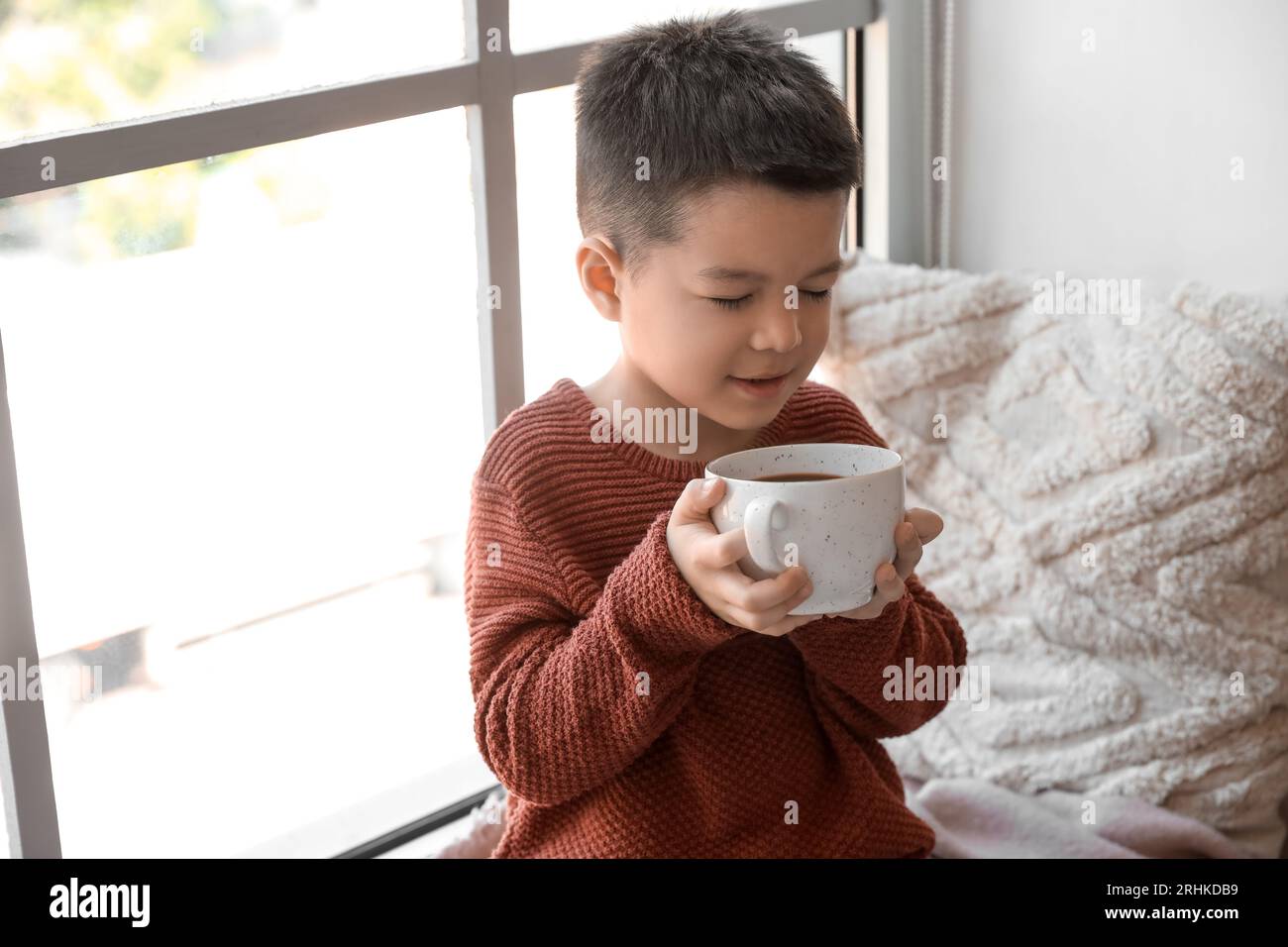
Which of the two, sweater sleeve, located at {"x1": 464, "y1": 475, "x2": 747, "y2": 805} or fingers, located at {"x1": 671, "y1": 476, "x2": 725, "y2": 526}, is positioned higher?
fingers, located at {"x1": 671, "y1": 476, "x2": 725, "y2": 526}

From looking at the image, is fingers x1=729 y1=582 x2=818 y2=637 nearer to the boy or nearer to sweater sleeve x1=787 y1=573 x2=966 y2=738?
the boy

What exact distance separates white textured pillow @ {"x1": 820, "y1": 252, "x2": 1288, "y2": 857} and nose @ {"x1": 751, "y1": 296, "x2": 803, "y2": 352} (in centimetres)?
68

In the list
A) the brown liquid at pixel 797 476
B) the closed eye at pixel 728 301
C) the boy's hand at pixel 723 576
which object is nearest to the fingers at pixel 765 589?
the boy's hand at pixel 723 576

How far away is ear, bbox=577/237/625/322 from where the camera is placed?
1.13m

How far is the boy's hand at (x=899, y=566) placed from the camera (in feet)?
3.09

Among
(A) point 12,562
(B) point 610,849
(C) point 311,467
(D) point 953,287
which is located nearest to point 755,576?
(B) point 610,849

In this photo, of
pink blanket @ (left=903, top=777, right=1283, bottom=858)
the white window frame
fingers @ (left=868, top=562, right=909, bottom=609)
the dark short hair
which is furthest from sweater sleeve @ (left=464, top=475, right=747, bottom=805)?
pink blanket @ (left=903, top=777, right=1283, bottom=858)

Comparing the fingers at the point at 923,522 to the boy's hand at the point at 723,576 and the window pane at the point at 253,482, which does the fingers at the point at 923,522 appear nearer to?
the boy's hand at the point at 723,576

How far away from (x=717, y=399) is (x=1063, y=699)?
719mm

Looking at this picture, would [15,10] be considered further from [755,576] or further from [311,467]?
[755,576]

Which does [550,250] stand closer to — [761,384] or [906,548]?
[761,384]

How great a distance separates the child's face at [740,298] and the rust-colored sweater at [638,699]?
4.5 inches

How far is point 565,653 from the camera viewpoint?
1.08 meters

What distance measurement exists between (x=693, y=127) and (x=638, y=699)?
43 cm
